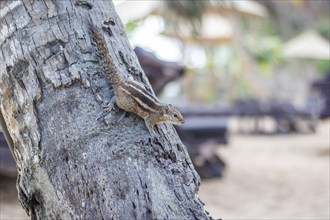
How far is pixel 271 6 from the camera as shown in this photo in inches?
708

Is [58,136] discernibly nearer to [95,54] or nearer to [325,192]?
[95,54]

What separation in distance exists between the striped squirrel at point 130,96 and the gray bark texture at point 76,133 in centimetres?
2

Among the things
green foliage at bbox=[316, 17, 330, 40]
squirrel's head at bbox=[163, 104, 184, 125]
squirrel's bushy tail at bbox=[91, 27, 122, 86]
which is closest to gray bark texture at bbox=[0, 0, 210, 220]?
squirrel's bushy tail at bbox=[91, 27, 122, 86]

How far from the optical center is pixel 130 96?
1919mm

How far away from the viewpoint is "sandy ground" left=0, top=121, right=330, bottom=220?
14.8ft

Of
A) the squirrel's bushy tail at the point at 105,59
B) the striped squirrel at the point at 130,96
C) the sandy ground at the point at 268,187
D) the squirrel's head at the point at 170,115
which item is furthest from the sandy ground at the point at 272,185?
the squirrel's bushy tail at the point at 105,59

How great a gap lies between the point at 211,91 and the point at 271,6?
7250 mm

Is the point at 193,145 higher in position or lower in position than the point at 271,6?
lower

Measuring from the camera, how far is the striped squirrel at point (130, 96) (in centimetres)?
189

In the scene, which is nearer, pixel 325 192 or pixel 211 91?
pixel 325 192

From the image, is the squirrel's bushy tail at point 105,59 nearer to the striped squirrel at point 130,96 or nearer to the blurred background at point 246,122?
the striped squirrel at point 130,96

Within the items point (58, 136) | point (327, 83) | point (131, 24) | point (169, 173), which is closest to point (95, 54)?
point (58, 136)

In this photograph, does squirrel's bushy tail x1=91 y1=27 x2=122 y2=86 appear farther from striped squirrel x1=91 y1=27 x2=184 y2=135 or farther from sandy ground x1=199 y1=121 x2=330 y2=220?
sandy ground x1=199 y1=121 x2=330 y2=220

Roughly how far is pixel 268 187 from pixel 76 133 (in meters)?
4.51
